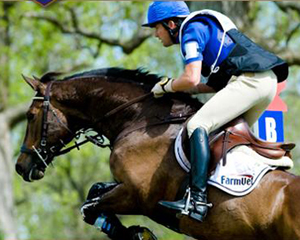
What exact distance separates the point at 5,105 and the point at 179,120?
15.9 m

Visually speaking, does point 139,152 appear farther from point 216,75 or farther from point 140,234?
point 216,75

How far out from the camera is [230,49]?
19.1ft

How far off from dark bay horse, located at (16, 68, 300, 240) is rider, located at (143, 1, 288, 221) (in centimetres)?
30

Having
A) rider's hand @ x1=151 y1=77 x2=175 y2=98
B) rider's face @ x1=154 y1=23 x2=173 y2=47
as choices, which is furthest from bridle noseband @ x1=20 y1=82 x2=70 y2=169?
rider's face @ x1=154 y1=23 x2=173 y2=47

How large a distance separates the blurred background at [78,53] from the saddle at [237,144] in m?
4.31

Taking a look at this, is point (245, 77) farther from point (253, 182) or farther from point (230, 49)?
point (253, 182)

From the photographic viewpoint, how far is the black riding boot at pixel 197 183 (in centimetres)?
553

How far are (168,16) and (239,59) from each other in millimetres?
752

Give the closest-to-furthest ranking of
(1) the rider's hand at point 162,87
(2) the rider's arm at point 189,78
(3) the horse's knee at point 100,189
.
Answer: (2) the rider's arm at point 189,78, (1) the rider's hand at point 162,87, (3) the horse's knee at point 100,189

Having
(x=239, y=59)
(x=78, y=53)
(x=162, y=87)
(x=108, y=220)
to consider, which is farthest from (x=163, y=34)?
(x=78, y=53)

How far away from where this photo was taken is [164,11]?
6.02 metres

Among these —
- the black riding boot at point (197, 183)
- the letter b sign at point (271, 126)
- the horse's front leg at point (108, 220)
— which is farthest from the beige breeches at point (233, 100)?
the horse's front leg at point (108, 220)

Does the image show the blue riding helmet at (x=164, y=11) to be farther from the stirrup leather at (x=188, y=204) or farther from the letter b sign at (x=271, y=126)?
the stirrup leather at (x=188, y=204)

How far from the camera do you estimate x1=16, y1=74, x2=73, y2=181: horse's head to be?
6.60m
